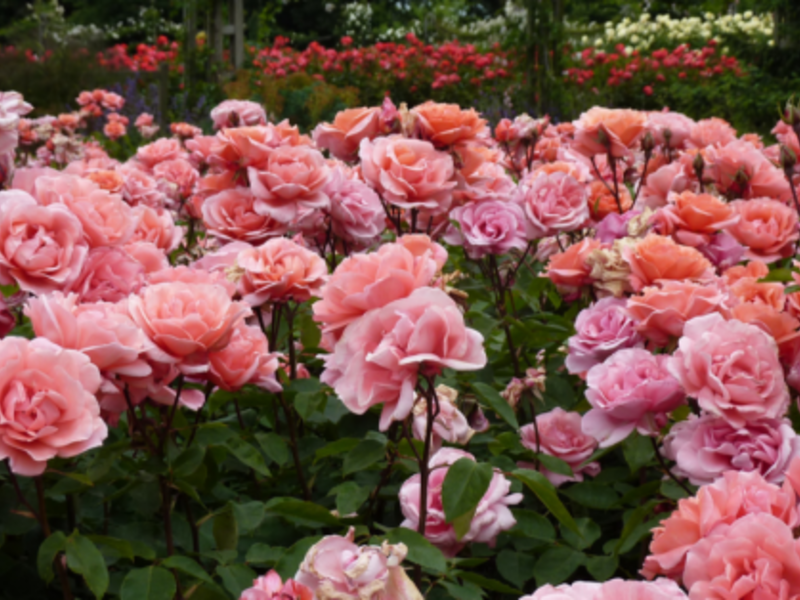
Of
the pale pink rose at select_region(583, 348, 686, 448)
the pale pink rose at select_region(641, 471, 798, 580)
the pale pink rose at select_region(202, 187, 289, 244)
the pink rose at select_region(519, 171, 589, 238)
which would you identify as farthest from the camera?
the pink rose at select_region(519, 171, 589, 238)

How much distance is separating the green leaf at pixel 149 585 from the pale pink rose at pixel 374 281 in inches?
15.1

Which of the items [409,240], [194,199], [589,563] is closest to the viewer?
[409,240]

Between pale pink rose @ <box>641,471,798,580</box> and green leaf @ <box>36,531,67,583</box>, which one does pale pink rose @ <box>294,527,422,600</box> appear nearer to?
pale pink rose @ <box>641,471,798,580</box>

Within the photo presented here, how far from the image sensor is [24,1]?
23.1 metres

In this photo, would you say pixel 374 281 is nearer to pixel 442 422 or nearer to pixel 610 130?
pixel 442 422

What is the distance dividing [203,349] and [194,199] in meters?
1.45

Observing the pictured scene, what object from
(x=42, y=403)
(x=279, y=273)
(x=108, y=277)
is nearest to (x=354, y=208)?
(x=279, y=273)

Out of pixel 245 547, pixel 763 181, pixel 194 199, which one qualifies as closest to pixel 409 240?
pixel 245 547

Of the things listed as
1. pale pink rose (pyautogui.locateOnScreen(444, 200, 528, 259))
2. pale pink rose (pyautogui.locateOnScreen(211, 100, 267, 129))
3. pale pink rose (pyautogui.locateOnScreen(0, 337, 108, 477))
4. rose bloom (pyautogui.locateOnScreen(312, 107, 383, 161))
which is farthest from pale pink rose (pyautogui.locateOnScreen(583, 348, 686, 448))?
pale pink rose (pyautogui.locateOnScreen(211, 100, 267, 129))

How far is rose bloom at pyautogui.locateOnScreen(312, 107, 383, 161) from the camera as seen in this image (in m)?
1.78

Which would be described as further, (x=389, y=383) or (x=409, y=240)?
(x=409, y=240)

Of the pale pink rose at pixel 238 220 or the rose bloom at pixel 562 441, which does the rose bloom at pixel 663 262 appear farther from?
the pale pink rose at pixel 238 220

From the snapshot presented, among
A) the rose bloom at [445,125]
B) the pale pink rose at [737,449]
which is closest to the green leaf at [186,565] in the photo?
the pale pink rose at [737,449]

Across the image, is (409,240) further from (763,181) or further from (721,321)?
(763,181)
